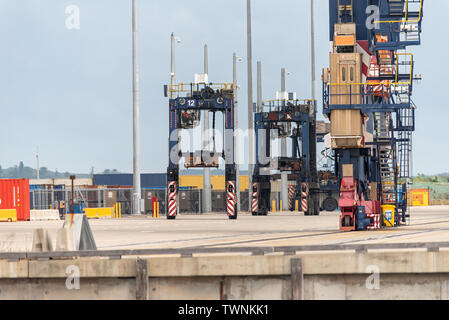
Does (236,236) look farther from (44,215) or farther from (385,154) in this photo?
(44,215)

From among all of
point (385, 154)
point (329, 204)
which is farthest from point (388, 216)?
point (329, 204)

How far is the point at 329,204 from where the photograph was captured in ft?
242

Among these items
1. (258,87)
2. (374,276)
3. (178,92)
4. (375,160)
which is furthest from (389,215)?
(258,87)

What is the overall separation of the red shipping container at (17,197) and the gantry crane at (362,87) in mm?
25091

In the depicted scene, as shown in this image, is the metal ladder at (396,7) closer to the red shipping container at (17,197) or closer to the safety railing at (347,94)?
the safety railing at (347,94)

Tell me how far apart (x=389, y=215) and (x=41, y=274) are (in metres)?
21.2

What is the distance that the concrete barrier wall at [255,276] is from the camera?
54.5 feet

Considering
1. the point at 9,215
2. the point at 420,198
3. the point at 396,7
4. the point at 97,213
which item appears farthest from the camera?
the point at 420,198

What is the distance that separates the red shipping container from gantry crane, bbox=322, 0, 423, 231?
2509 cm

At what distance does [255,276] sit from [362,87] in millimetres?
16596

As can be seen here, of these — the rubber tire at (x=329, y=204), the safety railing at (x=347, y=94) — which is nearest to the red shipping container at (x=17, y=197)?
the safety railing at (x=347, y=94)

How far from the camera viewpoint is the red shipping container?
53.4 m

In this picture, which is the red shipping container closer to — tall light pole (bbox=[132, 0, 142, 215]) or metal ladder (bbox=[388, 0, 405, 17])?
tall light pole (bbox=[132, 0, 142, 215])
